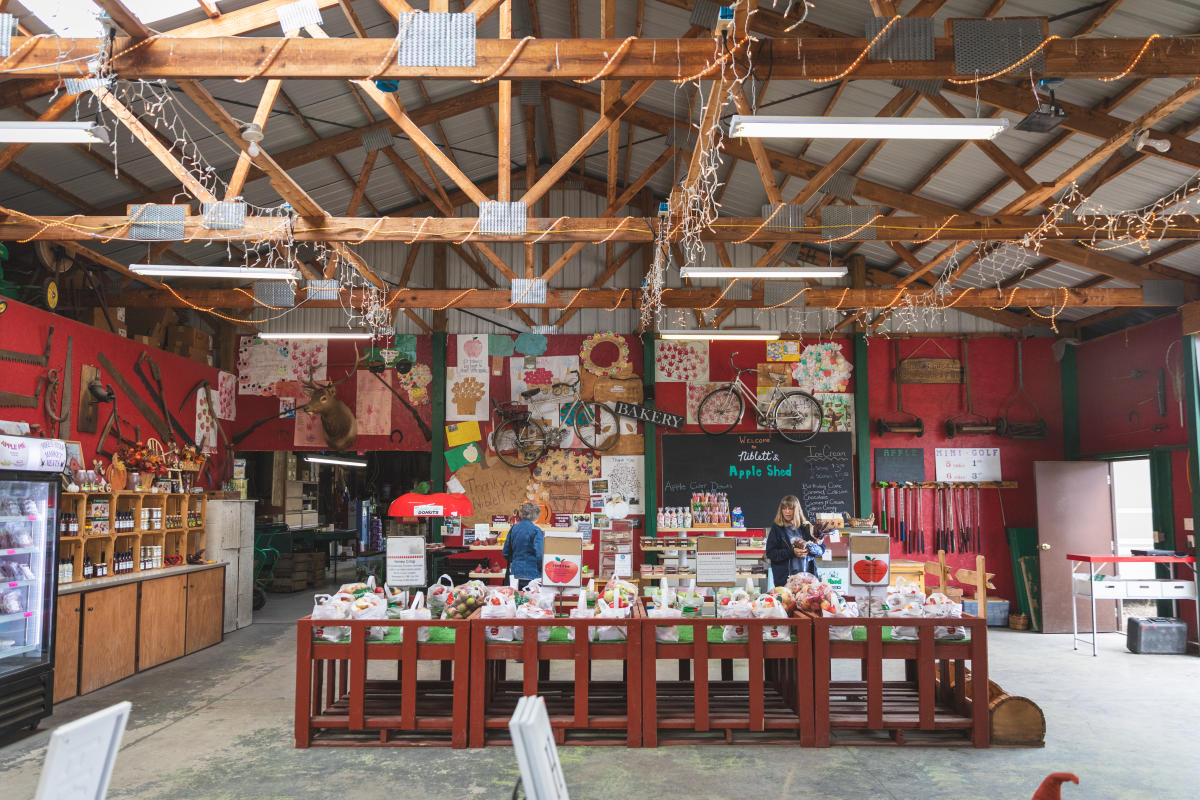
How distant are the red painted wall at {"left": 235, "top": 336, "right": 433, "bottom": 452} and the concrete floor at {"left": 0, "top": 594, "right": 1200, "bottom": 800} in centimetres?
558

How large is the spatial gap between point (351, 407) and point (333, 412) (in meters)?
0.36

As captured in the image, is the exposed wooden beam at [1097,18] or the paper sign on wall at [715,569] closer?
the exposed wooden beam at [1097,18]

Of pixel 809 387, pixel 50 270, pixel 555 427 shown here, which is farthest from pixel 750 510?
Result: pixel 50 270

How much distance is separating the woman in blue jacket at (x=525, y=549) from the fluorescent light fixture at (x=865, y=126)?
438 centimetres

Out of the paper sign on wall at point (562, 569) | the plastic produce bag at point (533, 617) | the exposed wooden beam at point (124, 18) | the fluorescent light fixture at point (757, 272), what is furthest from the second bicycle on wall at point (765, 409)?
the exposed wooden beam at point (124, 18)

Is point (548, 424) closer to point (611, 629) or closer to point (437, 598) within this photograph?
point (437, 598)

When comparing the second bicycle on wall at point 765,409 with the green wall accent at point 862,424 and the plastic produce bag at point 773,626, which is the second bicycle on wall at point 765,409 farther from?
the plastic produce bag at point 773,626

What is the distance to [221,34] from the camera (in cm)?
525

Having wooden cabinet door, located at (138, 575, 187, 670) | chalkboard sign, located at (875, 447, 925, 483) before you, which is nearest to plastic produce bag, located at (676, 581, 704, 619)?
wooden cabinet door, located at (138, 575, 187, 670)

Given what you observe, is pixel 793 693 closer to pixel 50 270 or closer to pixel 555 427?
pixel 555 427

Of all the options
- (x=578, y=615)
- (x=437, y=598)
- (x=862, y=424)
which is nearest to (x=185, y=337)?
(x=437, y=598)

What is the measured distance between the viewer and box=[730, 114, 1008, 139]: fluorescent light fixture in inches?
187

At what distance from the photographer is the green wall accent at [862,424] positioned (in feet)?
39.9

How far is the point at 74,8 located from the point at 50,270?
163 inches
